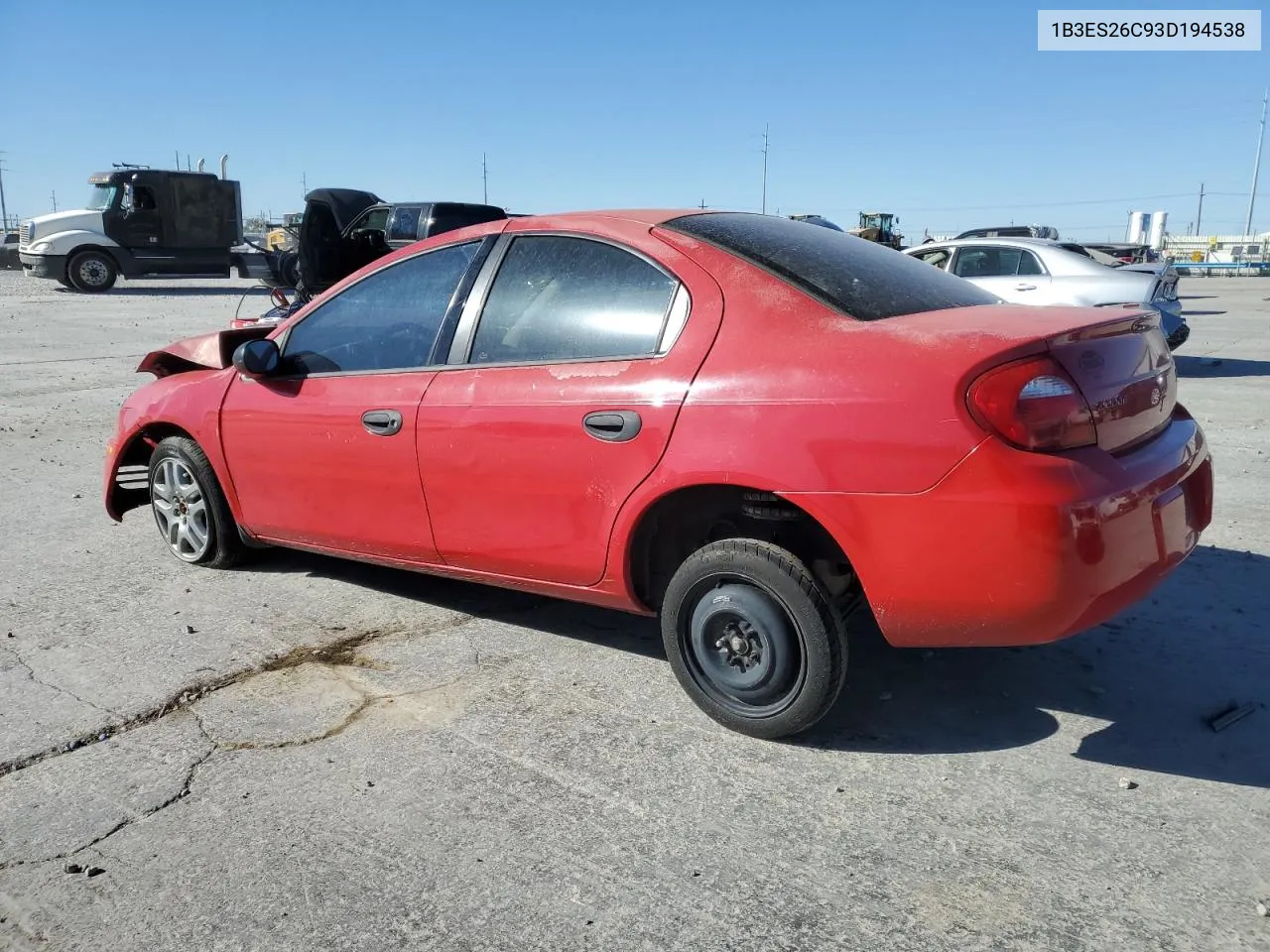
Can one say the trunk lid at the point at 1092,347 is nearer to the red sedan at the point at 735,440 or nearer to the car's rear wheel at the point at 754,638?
the red sedan at the point at 735,440

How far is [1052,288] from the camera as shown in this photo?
11.2 meters

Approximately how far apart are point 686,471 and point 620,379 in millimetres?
396

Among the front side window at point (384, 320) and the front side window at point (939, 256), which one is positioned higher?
the front side window at point (939, 256)

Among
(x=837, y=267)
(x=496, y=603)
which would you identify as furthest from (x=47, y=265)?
(x=837, y=267)

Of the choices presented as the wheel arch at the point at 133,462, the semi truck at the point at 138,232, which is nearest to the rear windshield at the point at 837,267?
the wheel arch at the point at 133,462

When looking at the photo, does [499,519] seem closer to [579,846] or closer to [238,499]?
[579,846]

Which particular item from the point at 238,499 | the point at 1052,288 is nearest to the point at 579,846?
the point at 238,499

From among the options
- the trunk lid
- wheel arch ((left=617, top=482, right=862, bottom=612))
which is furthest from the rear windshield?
wheel arch ((left=617, top=482, right=862, bottom=612))

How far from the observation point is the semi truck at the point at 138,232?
22891mm

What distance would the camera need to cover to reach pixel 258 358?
413 centimetres

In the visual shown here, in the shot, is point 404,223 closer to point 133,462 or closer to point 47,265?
point 133,462

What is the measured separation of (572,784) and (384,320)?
204 centimetres

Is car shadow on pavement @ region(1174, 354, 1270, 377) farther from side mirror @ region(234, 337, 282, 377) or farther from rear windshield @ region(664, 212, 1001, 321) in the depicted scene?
side mirror @ region(234, 337, 282, 377)

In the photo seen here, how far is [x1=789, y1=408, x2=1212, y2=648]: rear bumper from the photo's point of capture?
2566mm
